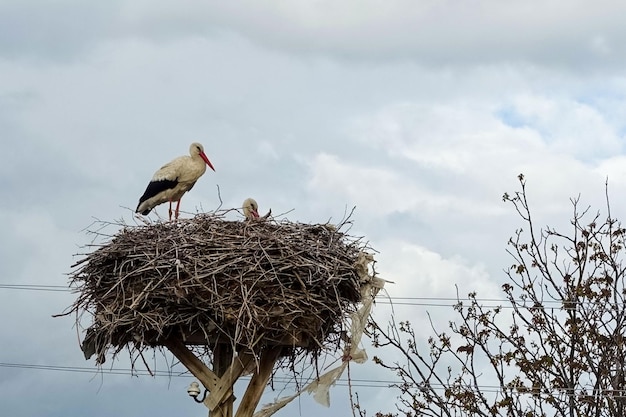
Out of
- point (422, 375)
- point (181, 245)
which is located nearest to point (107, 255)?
point (181, 245)

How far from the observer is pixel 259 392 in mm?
10430

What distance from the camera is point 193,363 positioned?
10.5m

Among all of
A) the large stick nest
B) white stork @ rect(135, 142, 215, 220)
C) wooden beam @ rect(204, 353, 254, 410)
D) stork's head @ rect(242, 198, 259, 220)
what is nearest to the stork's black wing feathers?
white stork @ rect(135, 142, 215, 220)

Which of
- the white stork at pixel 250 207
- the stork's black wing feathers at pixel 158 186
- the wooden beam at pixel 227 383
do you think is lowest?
the wooden beam at pixel 227 383

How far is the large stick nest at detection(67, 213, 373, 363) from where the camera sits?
976 cm

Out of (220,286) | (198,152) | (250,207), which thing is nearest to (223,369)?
(220,286)

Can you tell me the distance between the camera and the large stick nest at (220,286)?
9758 mm

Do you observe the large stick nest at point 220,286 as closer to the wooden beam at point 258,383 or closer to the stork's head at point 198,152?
the wooden beam at point 258,383

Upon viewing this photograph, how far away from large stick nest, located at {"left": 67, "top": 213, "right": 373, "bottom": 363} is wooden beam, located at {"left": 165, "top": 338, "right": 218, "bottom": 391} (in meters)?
0.13

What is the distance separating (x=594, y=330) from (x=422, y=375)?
1.92 meters

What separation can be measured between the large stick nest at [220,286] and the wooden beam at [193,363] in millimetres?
131

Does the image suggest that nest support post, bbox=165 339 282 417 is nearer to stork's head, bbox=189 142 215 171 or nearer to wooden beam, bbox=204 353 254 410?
wooden beam, bbox=204 353 254 410

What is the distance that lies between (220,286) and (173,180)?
3829 millimetres

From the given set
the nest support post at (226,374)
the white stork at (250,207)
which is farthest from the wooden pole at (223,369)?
the white stork at (250,207)
